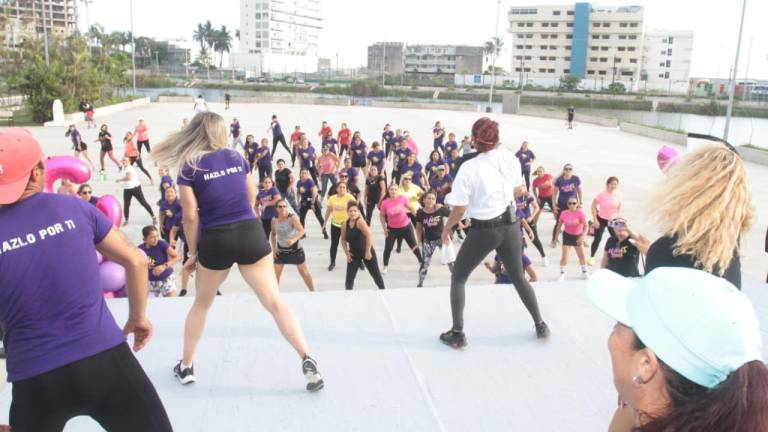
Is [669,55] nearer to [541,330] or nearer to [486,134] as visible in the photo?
[541,330]

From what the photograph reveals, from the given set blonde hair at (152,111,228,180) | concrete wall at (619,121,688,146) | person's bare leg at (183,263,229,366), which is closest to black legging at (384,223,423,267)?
person's bare leg at (183,263,229,366)

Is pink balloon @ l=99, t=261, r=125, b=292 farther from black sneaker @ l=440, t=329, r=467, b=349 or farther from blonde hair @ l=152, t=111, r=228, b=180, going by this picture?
black sneaker @ l=440, t=329, r=467, b=349

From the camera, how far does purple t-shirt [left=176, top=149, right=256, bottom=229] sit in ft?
9.66

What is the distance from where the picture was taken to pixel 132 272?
2023 mm

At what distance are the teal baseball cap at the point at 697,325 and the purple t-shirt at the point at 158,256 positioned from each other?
6130mm

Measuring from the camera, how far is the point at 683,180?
2.10m

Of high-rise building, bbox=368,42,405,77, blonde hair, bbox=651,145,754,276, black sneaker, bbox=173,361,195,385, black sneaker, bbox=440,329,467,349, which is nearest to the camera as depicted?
blonde hair, bbox=651,145,754,276

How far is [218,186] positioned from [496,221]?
1.72 metres

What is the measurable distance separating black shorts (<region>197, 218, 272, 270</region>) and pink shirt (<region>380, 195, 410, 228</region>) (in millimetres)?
5728

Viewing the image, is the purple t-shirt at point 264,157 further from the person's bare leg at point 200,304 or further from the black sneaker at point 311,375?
the black sneaker at point 311,375

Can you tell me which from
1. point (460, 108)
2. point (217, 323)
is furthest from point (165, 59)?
point (217, 323)

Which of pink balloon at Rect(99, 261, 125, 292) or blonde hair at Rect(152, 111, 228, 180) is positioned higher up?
blonde hair at Rect(152, 111, 228, 180)

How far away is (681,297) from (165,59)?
135933mm

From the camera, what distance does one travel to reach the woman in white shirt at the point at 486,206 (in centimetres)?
361
